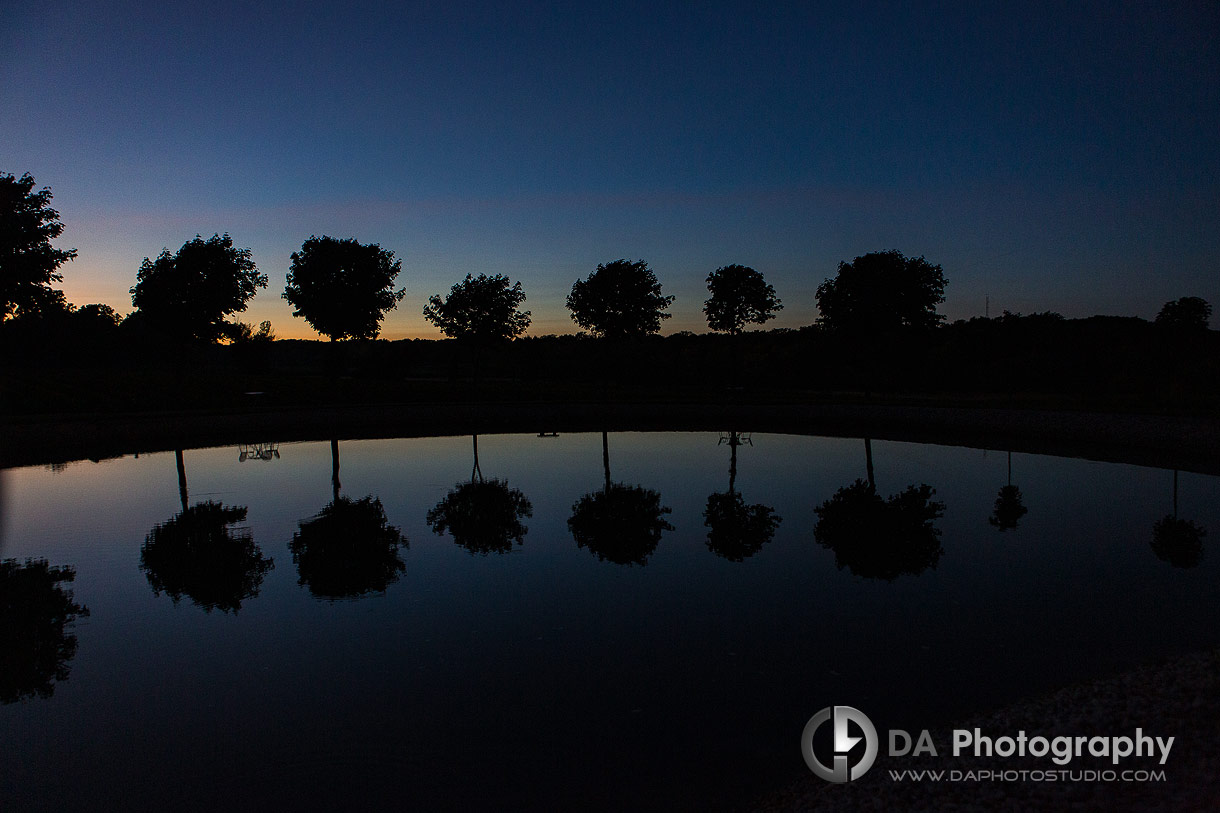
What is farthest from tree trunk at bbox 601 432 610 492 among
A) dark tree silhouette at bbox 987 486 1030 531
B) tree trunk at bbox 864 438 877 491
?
dark tree silhouette at bbox 987 486 1030 531

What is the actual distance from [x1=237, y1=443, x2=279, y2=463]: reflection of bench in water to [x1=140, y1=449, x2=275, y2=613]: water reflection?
29.5 feet

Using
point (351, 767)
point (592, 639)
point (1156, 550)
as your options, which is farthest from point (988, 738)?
point (1156, 550)

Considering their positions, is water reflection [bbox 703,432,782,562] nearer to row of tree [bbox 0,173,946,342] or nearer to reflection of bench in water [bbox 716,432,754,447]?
reflection of bench in water [bbox 716,432,754,447]

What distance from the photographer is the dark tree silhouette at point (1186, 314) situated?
47.4 meters

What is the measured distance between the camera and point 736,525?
567 inches

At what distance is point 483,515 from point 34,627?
799 centimetres

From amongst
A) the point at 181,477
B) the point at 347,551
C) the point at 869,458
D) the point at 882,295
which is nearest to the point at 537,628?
the point at 347,551

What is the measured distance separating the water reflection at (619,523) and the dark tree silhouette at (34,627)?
24.3 feet

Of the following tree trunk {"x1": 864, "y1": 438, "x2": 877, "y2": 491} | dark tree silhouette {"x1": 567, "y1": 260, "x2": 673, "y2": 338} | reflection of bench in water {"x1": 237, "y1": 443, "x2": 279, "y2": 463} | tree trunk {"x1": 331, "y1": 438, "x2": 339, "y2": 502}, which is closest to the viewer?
tree trunk {"x1": 331, "y1": 438, "x2": 339, "y2": 502}

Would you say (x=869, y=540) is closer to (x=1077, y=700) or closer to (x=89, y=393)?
(x=1077, y=700)

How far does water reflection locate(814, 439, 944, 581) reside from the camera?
37.7 ft

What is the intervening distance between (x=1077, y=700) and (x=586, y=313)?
38.7 metres

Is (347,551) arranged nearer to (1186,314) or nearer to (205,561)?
(205,561)

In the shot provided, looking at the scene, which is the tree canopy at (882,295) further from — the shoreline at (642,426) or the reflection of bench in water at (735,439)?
the reflection of bench in water at (735,439)
